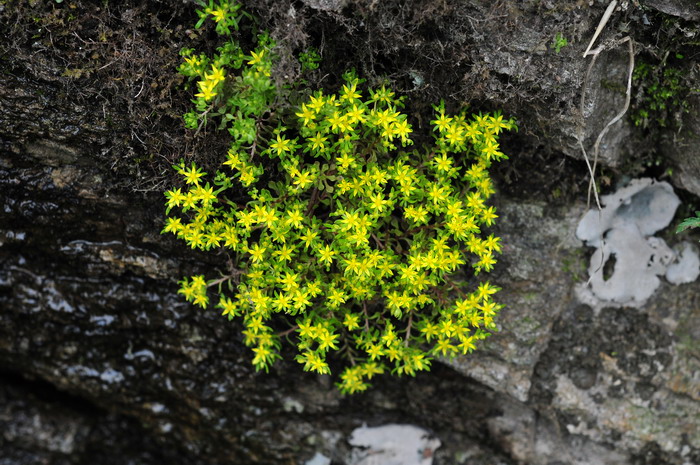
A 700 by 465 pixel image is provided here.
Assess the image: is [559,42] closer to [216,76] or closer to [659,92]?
[659,92]

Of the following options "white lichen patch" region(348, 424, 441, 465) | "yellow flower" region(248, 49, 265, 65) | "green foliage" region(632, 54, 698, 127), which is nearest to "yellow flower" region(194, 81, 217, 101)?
"yellow flower" region(248, 49, 265, 65)

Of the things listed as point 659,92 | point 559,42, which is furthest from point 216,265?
point 659,92

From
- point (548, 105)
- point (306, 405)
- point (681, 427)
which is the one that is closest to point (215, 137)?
point (548, 105)

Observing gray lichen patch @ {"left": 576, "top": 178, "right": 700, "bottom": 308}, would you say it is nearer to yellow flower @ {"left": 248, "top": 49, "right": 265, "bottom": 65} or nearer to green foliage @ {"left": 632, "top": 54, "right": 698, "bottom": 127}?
green foliage @ {"left": 632, "top": 54, "right": 698, "bottom": 127}

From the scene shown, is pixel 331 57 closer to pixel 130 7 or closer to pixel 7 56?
pixel 130 7

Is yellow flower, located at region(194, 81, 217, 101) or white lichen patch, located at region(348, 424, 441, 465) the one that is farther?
white lichen patch, located at region(348, 424, 441, 465)

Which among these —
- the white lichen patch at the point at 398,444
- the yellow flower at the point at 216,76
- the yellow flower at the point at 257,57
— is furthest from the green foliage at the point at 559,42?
the white lichen patch at the point at 398,444

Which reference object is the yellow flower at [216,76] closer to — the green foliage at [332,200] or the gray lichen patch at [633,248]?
the green foliage at [332,200]
